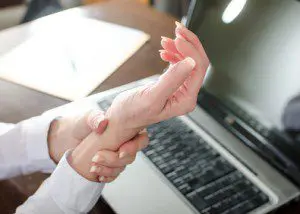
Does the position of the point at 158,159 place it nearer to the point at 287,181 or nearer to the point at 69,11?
the point at 287,181

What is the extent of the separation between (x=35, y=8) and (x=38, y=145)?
27.4 inches

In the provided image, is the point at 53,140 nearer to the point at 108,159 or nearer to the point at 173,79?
the point at 108,159

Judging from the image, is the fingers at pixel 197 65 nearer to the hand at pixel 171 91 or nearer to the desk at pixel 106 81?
the hand at pixel 171 91

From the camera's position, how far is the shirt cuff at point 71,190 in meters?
0.49

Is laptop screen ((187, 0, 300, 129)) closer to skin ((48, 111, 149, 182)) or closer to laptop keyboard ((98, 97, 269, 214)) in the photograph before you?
laptop keyboard ((98, 97, 269, 214))

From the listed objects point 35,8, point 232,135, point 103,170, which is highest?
point 35,8

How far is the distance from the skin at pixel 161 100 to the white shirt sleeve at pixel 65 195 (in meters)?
0.01

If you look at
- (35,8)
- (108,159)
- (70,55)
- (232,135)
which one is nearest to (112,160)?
(108,159)

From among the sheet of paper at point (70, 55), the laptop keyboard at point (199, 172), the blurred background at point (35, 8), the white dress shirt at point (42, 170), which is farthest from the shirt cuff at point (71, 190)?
the blurred background at point (35, 8)

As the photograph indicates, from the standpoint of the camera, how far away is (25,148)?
1.98 ft

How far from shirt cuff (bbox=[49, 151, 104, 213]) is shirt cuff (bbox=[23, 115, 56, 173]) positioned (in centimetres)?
9

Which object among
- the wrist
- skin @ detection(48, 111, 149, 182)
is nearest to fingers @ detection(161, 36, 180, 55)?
skin @ detection(48, 111, 149, 182)

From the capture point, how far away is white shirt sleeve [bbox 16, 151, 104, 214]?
49 cm

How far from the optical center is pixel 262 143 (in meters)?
0.60
